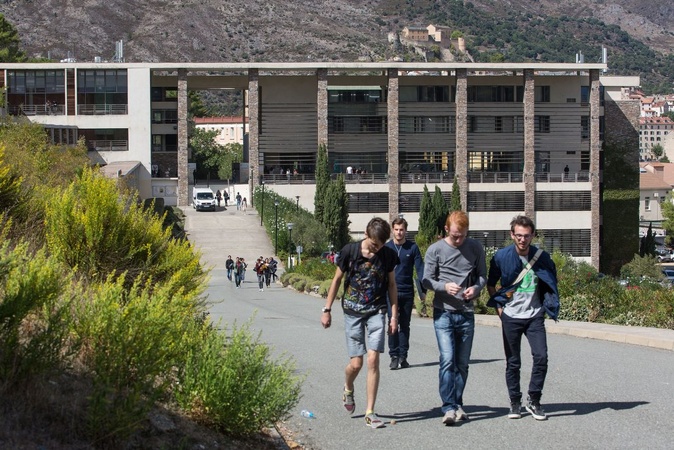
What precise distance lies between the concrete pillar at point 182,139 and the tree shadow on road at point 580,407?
66555 mm

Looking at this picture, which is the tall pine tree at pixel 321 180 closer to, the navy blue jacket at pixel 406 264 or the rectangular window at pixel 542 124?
the rectangular window at pixel 542 124

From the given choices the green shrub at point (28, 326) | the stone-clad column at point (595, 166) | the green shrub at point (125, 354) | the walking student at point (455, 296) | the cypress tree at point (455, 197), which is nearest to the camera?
the green shrub at point (125, 354)

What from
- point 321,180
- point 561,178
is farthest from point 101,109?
point 561,178

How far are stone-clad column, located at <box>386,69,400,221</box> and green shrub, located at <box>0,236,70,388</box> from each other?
220ft

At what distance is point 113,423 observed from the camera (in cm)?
732

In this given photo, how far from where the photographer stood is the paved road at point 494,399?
945cm

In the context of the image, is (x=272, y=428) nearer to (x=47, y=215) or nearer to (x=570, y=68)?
(x=47, y=215)

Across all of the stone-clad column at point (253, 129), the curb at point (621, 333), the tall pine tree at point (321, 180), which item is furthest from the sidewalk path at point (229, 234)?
the curb at point (621, 333)

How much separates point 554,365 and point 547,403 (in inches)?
113

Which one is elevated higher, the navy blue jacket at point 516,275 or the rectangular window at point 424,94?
the rectangular window at point 424,94

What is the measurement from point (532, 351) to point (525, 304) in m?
0.45

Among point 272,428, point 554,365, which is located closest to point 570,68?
point 554,365

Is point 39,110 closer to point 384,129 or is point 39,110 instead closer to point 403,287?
point 384,129

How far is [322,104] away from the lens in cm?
7656
